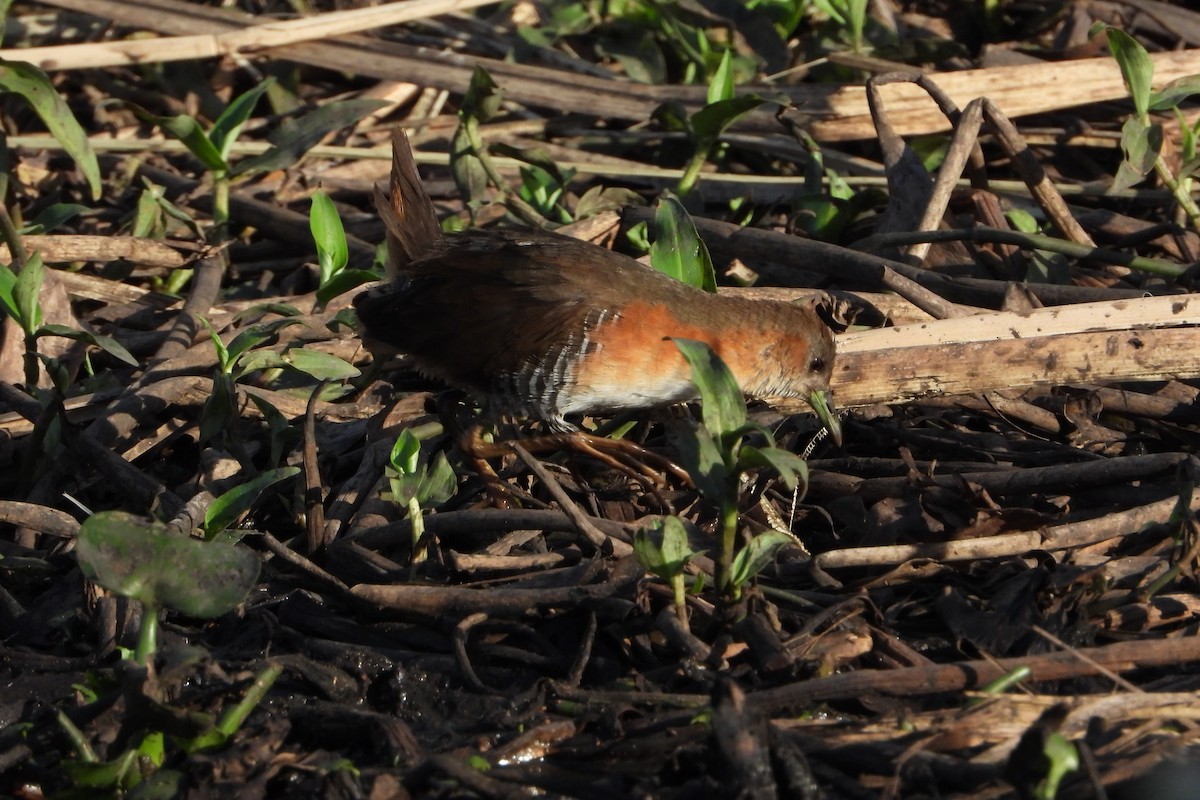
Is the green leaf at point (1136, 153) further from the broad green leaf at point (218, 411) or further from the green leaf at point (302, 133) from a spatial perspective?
the broad green leaf at point (218, 411)

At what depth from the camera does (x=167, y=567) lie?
Result: 3.04 metres

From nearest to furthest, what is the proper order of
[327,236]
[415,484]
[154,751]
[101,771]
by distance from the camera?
[101,771], [154,751], [415,484], [327,236]

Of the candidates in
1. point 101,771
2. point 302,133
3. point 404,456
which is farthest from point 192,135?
point 101,771

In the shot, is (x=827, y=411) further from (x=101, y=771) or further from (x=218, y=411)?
(x=101, y=771)

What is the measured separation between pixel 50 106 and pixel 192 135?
1.67 feet

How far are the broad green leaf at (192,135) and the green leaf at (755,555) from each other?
116 inches

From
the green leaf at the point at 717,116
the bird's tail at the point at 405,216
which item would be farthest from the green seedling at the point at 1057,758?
the green leaf at the point at 717,116

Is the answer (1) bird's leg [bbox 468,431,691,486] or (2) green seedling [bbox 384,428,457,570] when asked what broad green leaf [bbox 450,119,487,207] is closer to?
(1) bird's leg [bbox 468,431,691,486]

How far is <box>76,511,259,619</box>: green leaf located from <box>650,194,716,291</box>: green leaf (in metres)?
2.05

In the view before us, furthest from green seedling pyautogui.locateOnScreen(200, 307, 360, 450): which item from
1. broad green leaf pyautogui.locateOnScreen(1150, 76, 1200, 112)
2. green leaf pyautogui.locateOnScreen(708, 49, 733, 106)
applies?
broad green leaf pyautogui.locateOnScreen(1150, 76, 1200, 112)

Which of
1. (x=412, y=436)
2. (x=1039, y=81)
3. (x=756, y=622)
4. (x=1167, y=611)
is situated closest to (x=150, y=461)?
(x=412, y=436)

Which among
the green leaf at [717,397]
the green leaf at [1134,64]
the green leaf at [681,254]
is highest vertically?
the green leaf at [1134,64]

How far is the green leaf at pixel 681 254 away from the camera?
4.60m

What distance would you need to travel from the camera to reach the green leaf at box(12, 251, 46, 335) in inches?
167
